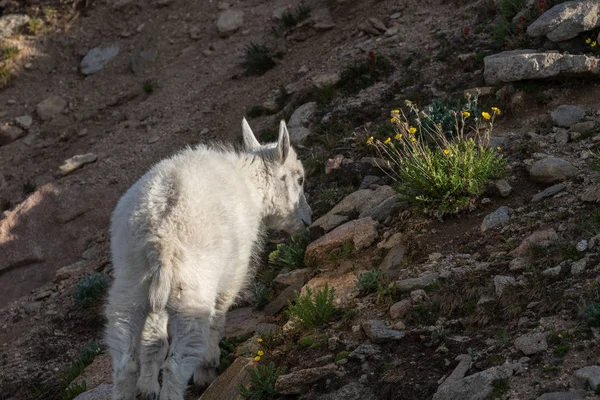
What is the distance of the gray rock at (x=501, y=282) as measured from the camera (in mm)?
6125

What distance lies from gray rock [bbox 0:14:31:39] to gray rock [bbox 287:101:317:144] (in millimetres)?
7835

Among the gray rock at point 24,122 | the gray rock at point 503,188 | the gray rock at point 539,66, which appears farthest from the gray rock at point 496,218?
the gray rock at point 24,122

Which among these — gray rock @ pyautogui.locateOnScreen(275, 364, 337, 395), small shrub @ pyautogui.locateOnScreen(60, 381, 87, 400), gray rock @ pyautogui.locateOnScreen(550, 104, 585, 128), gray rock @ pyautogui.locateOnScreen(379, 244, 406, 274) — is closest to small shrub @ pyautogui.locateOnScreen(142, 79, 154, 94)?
small shrub @ pyautogui.locateOnScreen(60, 381, 87, 400)

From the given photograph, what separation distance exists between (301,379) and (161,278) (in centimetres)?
134

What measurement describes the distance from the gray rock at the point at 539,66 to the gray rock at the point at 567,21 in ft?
1.54

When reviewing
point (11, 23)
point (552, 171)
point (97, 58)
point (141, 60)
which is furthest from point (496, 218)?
point (11, 23)

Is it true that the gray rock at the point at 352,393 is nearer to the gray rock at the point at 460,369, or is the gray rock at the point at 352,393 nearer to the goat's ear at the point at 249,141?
the gray rock at the point at 460,369

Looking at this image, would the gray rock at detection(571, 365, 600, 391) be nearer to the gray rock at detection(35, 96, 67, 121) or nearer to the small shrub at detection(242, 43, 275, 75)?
the small shrub at detection(242, 43, 275, 75)

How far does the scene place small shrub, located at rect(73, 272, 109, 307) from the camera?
9672 millimetres

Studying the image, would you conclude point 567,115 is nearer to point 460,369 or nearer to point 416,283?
point 416,283

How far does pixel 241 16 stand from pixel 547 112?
25.5 ft

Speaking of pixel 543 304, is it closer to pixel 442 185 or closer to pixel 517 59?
pixel 442 185

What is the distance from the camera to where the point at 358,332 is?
254 inches

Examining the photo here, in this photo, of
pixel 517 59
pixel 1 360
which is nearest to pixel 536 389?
pixel 517 59
